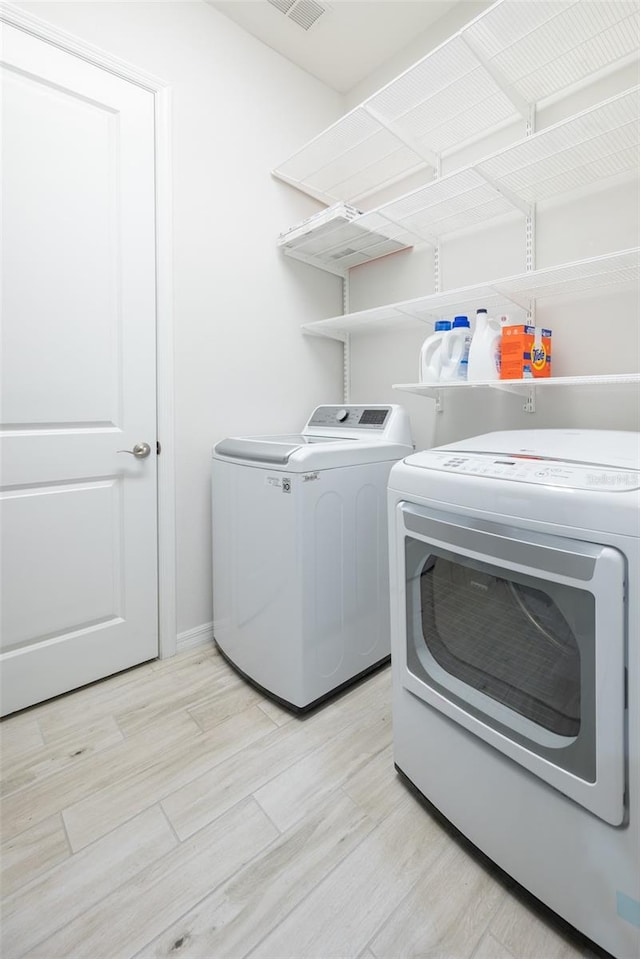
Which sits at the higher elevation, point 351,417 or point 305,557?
point 351,417

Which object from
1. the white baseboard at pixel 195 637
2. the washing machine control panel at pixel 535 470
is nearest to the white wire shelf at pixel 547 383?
the washing machine control panel at pixel 535 470

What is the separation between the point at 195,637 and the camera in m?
2.01

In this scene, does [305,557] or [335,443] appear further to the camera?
[335,443]

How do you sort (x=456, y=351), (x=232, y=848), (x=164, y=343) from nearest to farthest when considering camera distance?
(x=232, y=848)
(x=456, y=351)
(x=164, y=343)

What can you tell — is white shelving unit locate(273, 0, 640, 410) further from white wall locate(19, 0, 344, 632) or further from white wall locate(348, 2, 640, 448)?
white wall locate(19, 0, 344, 632)

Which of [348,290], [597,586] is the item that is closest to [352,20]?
[348,290]

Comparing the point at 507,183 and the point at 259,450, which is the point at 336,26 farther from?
the point at 259,450

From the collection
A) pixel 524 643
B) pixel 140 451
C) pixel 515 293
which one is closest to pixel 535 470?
pixel 524 643

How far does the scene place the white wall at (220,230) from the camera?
1817 mm

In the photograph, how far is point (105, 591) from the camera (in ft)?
5.75

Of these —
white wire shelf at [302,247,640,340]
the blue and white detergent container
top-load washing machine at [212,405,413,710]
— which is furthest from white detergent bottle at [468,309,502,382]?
top-load washing machine at [212,405,413,710]

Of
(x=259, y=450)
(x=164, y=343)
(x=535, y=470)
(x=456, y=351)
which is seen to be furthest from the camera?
(x=164, y=343)

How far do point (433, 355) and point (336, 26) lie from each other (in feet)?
5.31

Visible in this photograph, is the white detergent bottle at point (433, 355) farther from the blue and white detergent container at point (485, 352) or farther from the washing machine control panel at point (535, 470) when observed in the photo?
the washing machine control panel at point (535, 470)
